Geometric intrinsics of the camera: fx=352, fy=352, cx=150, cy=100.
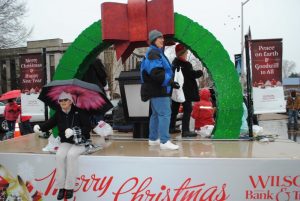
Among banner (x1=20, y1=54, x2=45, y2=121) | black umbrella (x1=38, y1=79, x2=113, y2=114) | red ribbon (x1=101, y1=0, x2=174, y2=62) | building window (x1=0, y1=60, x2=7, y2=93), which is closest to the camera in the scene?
black umbrella (x1=38, y1=79, x2=113, y2=114)

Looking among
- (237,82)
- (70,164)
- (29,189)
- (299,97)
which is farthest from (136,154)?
(299,97)

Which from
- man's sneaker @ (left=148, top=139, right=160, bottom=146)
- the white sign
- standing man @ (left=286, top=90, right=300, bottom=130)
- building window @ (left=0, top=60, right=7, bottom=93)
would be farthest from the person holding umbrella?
building window @ (left=0, top=60, right=7, bottom=93)

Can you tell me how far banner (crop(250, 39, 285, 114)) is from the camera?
5434mm

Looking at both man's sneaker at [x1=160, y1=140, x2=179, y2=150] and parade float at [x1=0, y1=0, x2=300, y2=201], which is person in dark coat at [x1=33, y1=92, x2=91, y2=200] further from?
man's sneaker at [x1=160, y1=140, x2=179, y2=150]

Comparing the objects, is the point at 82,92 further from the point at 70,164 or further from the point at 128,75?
the point at 128,75

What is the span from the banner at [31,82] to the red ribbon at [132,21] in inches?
68.7

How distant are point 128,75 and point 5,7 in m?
20.6

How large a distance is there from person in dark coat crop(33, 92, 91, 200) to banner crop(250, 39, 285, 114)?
2671 mm

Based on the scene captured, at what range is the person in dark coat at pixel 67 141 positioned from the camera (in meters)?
4.21

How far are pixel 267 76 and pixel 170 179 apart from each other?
2435mm

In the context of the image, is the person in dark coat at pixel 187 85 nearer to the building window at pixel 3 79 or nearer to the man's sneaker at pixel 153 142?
the man's sneaker at pixel 153 142

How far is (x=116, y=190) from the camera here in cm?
429

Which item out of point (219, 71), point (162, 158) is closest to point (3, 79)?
point (219, 71)

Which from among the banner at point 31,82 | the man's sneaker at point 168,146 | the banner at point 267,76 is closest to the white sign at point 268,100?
the banner at point 267,76
